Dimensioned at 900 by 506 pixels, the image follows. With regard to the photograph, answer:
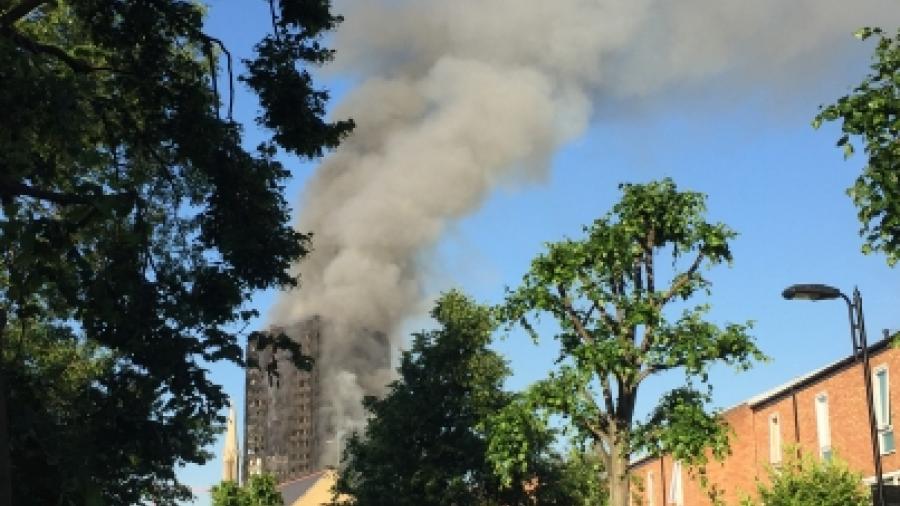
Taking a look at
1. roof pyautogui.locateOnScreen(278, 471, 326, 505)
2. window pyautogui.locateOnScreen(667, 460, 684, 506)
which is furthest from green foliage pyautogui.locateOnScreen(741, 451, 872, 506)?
roof pyautogui.locateOnScreen(278, 471, 326, 505)

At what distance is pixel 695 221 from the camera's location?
90.5ft

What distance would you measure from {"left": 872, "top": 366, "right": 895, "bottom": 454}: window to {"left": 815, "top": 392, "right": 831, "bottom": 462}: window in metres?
3.22

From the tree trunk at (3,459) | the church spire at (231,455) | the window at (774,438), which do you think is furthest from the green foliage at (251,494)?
the church spire at (231,455)

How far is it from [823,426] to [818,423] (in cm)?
22

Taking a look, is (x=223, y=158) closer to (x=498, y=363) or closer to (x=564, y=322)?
(x=564, y=322)

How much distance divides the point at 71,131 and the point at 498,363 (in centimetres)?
3021

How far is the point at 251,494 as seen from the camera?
68.1m

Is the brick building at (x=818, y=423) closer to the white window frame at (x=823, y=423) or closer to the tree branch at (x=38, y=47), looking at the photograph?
the white window frame at (x=823, y=423)

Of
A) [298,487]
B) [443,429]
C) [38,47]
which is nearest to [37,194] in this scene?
[38,47]

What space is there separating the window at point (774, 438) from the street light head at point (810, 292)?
962 inches

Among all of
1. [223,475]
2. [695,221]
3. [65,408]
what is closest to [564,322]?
[695,221]

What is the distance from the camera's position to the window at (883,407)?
3652 centimetres

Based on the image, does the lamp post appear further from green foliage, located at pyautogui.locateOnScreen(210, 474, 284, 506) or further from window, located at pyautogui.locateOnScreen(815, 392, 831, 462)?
green foliage, located at pyautogui.locateOnScreen(210, 474, 284, 506)

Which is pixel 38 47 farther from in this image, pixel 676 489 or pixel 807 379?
pixel 676 489
